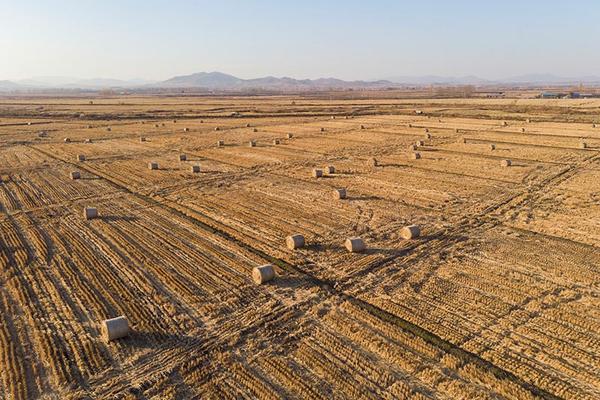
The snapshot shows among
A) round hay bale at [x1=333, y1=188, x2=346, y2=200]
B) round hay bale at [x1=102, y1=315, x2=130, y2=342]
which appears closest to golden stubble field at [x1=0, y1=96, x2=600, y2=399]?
round hay bale at [x1=102, y1=315, x2=130, y2=342]

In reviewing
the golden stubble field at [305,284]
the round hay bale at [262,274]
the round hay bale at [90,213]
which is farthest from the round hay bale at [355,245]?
the round hay bale at [90,213]

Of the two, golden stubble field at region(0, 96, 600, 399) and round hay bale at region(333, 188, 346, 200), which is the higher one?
round hay bale at region(333, 188, 346, 200)

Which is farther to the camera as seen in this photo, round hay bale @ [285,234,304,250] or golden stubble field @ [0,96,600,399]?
round hay bale @ [285,234,304,250]

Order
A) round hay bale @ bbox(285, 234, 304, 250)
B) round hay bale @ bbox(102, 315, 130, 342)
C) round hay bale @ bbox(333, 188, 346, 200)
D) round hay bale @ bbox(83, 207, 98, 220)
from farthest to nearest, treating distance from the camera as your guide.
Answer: round hay bale @ bbox(333, 188, 346, 200)
round hay bale @ bbox(83, 207, 98, 220)
round hay bale @ bbox(285, 234, 304, 250)
round hay bale @ bbox(102, 315, 130, 342)

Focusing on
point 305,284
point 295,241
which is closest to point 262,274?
point 305,284

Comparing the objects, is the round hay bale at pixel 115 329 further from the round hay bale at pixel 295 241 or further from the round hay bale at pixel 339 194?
the round hay bale at pixel 339 194

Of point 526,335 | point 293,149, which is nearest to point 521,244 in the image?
point 526,335

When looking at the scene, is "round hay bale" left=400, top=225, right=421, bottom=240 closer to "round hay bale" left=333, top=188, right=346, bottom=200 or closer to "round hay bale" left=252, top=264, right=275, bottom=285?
"round hay bale" left=333, top=188, right=346, bottom=200
